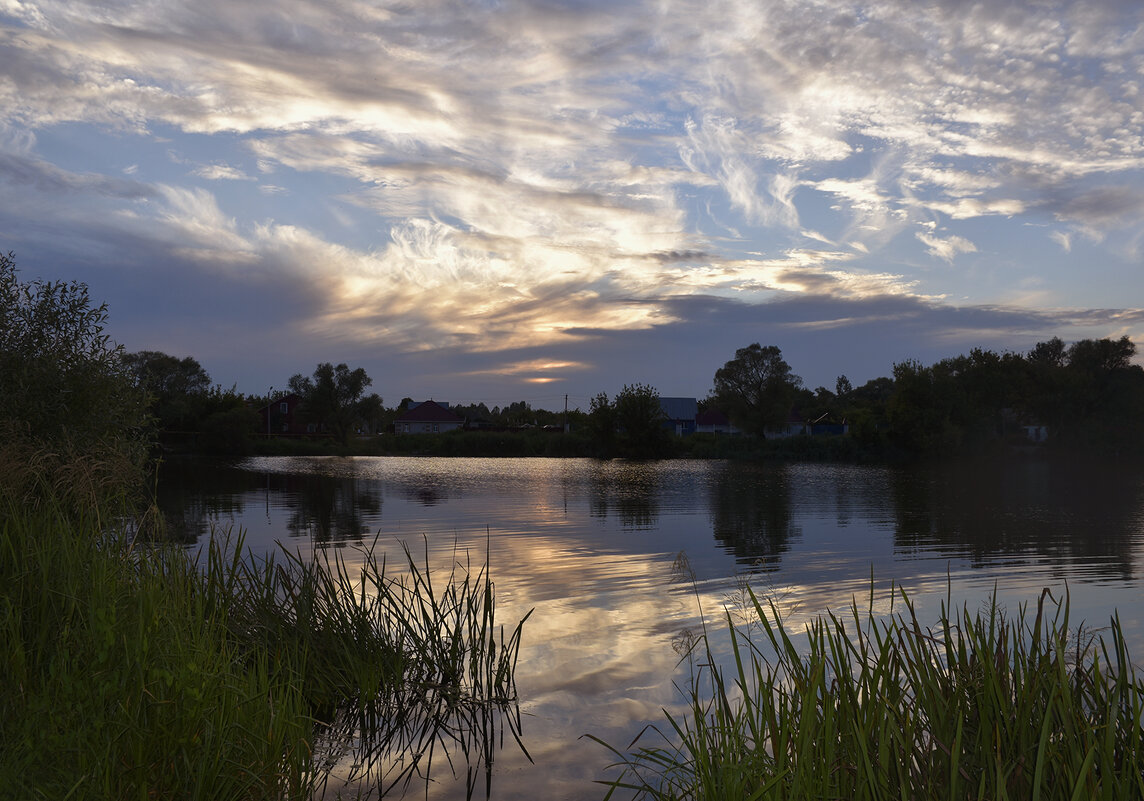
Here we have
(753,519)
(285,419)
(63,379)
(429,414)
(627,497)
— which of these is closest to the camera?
(63,379)

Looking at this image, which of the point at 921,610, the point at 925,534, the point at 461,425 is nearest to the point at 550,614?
the point at 921,610

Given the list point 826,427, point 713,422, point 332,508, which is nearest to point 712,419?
point 713,422

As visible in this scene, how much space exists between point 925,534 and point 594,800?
20.6 metres

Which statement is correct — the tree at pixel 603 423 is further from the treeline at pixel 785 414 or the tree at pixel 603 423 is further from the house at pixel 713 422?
the house at pixel 713 422

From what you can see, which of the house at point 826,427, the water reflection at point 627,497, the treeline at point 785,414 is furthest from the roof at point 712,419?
the water reflection at point 627,497

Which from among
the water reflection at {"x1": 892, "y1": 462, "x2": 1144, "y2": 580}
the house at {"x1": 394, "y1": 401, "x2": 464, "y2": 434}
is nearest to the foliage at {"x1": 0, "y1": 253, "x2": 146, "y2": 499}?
the water reflection at {"x1": 892, "y1": 462, "x2": 1144, "y2": 580}

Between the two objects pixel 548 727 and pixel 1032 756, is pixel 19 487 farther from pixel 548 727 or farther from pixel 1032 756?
pixel 1032 756

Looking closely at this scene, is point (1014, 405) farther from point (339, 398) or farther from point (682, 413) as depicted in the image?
point (339, 398)

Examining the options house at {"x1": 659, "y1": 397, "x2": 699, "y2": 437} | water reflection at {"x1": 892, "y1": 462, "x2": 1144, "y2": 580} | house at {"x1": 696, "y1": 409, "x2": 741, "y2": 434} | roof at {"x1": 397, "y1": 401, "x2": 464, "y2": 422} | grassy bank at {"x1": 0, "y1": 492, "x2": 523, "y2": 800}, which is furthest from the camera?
house at {"x1": 696, "y1": 409, "x2": 741, "y2": 434}

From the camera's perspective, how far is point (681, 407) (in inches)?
5404

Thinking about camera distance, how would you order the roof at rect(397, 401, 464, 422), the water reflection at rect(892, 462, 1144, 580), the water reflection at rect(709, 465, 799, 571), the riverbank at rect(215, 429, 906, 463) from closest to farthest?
1. the water reflection at rect(892, 462, 1144, 580)
2. the water reflection at rect(709, 465, 799, 571)
3. the riverbank at rect(215, 429, 906, 463)
4. the roof at rect(397, 401, 464, 422)

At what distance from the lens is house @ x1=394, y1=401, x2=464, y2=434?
126562 mm

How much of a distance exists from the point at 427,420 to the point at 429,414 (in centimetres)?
159

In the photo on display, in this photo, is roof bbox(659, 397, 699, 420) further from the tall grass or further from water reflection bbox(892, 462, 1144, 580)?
the tall grass
